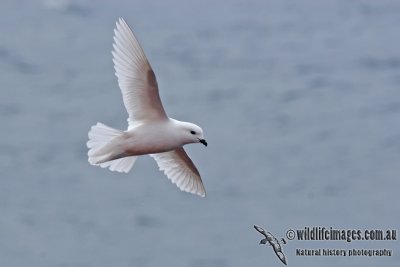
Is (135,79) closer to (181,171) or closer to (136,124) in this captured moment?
(136,124)

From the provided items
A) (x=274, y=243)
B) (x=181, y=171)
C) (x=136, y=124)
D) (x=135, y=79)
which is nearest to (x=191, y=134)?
(x=136, y=124)

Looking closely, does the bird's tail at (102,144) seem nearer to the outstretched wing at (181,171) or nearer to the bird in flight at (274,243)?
the outstretched wing at (181,171)

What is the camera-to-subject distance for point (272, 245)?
45.2 ft

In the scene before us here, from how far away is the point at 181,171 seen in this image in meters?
12.4

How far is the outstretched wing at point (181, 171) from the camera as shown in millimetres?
12281

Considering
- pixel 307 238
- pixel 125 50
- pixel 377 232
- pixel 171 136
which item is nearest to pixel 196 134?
pixel 171 136

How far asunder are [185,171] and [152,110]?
4.15ft

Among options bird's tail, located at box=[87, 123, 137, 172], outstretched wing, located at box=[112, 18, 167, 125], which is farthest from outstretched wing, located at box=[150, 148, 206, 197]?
bird's tail, located at box=[87, 123, 137, 172]

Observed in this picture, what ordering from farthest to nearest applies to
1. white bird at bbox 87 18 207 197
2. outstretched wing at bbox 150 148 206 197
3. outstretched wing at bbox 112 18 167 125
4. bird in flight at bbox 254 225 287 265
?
bird in flight at bbox 254 225 287 265 → outstretched wing at bbox 150 148 206 197 → outstretched wing at bbox 112 18 167 125 → white bird at bbox 87 18 207 197

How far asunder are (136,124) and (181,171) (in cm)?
124

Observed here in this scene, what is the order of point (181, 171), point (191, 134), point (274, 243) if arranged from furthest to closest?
point (274, 243) → point (181, 171) → point (191, 134)

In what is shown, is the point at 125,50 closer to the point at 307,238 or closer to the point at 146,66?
the point at 146,66

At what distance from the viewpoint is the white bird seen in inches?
435

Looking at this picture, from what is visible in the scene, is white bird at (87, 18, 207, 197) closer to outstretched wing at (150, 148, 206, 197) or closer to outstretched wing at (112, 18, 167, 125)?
outstretched wing at (112, 18, 167, 125)
